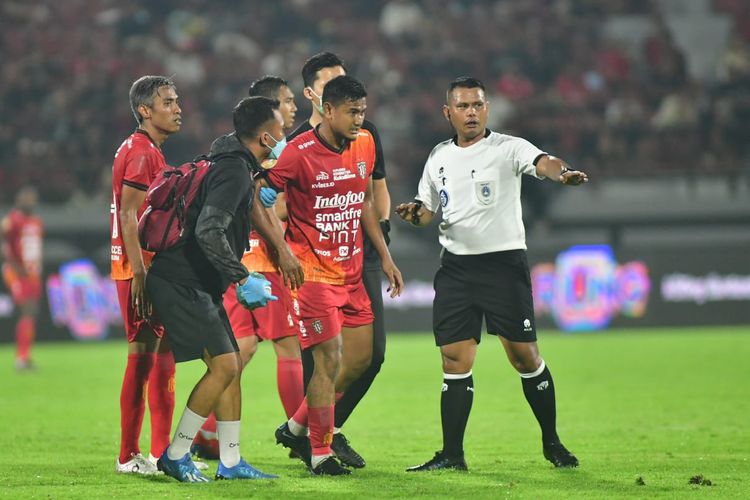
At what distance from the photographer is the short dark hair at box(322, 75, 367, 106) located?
6.95 metres

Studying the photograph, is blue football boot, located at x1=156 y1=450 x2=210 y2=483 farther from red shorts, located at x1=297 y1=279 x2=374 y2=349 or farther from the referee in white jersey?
the referee in white jersey

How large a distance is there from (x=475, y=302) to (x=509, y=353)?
388 mm

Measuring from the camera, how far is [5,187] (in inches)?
829

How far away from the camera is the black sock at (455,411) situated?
7027 mm

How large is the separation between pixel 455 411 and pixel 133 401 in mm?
1936

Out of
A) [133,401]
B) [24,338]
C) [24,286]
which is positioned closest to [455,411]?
[133,401]

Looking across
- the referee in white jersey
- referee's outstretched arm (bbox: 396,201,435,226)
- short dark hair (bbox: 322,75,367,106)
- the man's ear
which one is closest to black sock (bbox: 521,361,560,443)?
the referee in white jersey

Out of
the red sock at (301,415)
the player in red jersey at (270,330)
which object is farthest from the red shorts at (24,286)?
the red sock at (301,415)

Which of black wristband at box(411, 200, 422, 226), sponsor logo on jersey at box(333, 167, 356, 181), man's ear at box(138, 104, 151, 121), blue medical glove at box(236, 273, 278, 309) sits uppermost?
man's ear at box(138, 104, 151, 121)

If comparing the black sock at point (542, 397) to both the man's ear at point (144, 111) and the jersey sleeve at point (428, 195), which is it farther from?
the man's ear at point (144, 111)

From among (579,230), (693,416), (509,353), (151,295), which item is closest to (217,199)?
(151,295)

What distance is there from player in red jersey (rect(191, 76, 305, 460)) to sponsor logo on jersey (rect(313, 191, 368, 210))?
853 mm

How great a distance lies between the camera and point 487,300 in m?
7.17

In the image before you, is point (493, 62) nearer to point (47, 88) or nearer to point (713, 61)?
point (713, 61)
